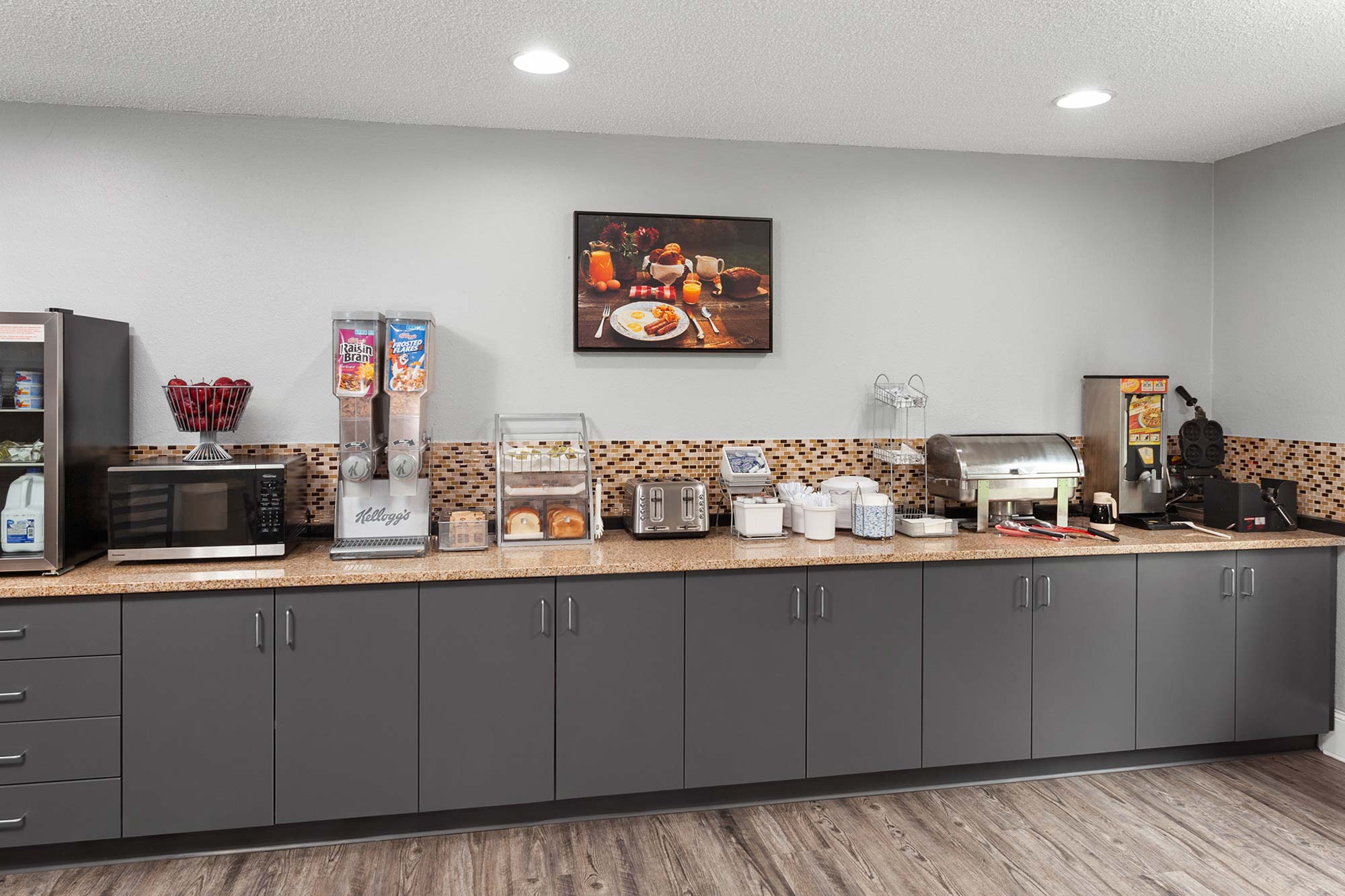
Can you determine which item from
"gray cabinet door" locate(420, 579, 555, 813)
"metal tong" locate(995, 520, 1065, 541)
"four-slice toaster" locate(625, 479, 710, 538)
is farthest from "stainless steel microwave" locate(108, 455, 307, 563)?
"metal tong" locate(995, 520, 1065, 541)

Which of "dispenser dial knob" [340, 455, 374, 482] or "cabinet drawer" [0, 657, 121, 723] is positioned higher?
"dispenser dial knob" [340, 455, 374, 482]

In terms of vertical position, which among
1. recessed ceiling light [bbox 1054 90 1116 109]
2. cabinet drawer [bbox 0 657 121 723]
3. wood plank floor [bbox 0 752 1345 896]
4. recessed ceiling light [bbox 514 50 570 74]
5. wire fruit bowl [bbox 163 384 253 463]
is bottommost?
wood plank floor [bbox 0 752 1345 896]

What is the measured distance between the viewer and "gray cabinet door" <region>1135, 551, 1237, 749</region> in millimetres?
3266

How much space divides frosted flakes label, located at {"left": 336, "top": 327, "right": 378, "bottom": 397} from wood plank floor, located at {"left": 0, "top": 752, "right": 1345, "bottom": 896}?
1499 millimetres

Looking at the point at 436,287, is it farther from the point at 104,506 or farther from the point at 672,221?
the point at 104,506

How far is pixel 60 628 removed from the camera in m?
2.57

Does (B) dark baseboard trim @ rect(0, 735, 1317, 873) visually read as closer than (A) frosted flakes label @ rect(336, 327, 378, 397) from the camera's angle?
Yes

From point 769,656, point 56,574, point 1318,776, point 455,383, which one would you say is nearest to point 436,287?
point 455,383

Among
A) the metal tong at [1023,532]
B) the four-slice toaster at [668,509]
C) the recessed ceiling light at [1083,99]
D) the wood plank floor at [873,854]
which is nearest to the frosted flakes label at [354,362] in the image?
the four-slice toaster at [668,509]

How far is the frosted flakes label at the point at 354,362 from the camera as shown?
9.69 feet

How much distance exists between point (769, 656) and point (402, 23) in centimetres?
227

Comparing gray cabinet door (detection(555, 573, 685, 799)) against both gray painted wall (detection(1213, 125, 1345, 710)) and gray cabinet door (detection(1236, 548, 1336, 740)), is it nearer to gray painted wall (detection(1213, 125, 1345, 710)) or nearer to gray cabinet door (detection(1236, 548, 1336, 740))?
gray cabinet door (detection(1236, 548, 1336, 740))

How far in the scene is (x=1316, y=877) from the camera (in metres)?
2.58

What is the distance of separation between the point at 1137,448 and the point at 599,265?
240cm
